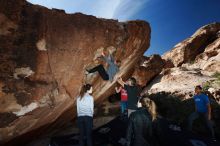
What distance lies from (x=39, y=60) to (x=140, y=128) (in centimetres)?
349

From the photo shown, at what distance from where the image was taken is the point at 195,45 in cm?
2734

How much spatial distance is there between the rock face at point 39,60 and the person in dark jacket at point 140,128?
7.63ft

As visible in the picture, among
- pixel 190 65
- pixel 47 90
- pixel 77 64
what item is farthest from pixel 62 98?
pixel 190 65

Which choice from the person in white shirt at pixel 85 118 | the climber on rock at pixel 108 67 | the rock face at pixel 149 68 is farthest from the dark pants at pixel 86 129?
the rock face at pixel 149 68

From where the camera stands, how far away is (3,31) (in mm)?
7039

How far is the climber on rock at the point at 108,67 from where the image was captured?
9.12 meters

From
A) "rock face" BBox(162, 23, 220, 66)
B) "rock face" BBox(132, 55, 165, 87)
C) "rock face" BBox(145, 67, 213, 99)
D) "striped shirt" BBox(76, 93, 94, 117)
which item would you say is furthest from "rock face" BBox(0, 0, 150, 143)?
"rock face" BBox(162, 23, 220, 66)

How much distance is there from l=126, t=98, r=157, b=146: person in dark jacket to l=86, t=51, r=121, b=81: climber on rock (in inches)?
102

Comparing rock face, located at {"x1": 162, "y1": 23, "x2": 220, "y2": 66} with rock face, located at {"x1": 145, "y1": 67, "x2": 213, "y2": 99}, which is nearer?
rock face, located at {"x1": 145, "y1": 67, "x2": 213, "y2": 99}

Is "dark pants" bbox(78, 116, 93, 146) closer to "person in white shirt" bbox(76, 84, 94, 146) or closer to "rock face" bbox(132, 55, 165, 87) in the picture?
"person in white shirt" bbox(76, 84, 94, 146)

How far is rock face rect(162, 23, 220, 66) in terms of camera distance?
27.1 meters

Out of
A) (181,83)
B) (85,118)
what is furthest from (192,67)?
Result: (85,118)

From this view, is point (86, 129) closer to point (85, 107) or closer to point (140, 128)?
point (85, 107)

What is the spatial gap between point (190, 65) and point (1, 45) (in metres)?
21.1
